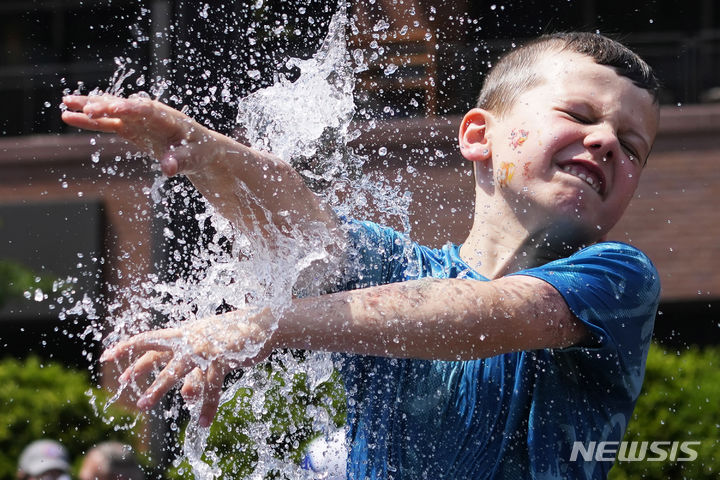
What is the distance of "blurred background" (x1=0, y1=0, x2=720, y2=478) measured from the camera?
4.48 m

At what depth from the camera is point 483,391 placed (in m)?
2.04

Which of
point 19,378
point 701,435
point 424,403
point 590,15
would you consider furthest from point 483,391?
point 590,15

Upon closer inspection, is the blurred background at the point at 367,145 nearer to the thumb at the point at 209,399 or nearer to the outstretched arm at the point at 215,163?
the outstretched arm at the point at 215,163

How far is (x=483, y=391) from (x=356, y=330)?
0.45m

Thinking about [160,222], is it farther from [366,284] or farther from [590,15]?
[590,15]

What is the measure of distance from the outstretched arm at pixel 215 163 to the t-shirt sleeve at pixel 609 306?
52 centimetres

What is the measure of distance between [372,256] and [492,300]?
452mm

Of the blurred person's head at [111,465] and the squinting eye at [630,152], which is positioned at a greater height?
the squinting eye at [630,152]

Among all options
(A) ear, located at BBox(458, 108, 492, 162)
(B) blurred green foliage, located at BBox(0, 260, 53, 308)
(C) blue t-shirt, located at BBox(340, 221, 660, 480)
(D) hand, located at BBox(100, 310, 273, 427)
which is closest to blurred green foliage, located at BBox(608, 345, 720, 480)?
(A) ear, located at BBox(458, 108, 492, 162)

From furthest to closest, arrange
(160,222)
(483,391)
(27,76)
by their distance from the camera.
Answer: (27,76), (160,222), (483,391)

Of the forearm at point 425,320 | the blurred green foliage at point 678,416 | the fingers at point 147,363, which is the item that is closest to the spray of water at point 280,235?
the fingers at point 147,363

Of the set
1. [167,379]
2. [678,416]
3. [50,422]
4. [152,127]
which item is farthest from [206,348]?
[50,422]

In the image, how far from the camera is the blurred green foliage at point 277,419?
2922mm
